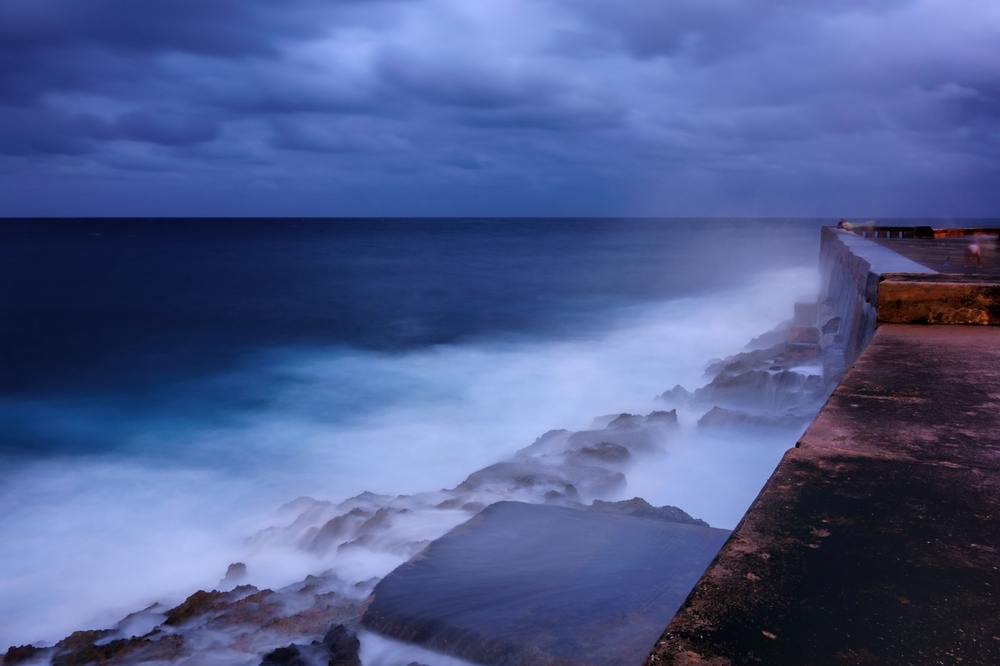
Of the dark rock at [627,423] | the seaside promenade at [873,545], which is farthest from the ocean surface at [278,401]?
the seaside promenade at [873,545]

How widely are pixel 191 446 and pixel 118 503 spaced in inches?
80.9

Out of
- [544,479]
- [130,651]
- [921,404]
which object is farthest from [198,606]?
[921,404]

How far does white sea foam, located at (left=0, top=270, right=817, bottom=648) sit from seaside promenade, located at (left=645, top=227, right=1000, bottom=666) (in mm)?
3005

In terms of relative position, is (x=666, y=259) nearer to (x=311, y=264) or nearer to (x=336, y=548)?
(x=311, y=264)

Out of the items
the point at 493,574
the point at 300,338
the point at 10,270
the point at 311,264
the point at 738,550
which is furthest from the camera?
the point at 311,264

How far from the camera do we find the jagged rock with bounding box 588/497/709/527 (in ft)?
14.1

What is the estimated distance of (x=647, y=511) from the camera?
4348 millimetres

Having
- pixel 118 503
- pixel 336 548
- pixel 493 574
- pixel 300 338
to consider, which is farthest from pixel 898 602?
pixel 300 338

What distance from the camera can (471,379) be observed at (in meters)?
12.9

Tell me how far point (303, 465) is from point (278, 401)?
340 cm

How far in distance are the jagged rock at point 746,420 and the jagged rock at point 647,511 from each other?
2550 millimetres

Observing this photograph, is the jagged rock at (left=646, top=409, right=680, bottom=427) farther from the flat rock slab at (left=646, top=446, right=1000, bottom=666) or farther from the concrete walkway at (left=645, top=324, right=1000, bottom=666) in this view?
the flat rock slab at (left=646, top=446, right=1000, bottom=666)

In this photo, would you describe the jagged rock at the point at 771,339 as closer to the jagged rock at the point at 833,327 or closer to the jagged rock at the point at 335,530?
the jagged rock at the point at 833,327

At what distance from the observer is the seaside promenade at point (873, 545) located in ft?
4.13
